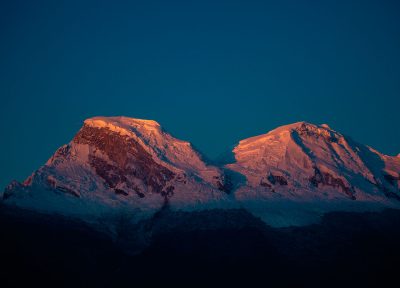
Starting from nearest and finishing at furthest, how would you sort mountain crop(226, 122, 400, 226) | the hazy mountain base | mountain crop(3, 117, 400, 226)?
the hazy mountain base, mountain crop(3, 117, 400, 226), mountain crop(226, 122, 400, 226)

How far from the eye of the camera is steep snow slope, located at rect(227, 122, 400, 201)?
171750mm

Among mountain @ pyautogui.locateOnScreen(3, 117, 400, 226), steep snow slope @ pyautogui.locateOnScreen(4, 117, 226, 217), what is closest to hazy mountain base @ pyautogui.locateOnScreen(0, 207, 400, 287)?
mountain @ pyautogui.locateOnScreen(3, 117, 400, 226)

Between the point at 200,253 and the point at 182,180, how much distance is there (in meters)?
28.7

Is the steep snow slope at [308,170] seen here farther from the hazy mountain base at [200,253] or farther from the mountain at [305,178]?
the hazy mountain base at [200,253]

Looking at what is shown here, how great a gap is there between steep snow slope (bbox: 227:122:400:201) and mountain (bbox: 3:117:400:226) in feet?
0.93

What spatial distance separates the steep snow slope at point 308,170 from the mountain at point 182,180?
28 centimetres

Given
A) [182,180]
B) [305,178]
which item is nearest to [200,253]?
[182,180]

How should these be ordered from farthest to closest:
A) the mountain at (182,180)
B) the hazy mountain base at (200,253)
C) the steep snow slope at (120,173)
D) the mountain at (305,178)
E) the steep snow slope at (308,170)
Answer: the steep snow slope at (308,170) < the mountain at (305,178) < the mountain at (182,180) < the steep snow slope at (120,173) < the hazy mountain base at (200,253)

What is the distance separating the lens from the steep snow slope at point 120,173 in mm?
155875

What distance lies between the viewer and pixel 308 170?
593 ft

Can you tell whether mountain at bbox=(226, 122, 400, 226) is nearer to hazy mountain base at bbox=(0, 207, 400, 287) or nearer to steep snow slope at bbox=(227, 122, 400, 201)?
steep snow slope at bbox=(227, 122, 400, 201)

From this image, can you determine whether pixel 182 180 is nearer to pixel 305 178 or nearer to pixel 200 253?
pixel 200 253

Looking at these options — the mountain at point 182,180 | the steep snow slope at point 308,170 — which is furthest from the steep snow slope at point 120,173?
the steep snow slope at point 308,170

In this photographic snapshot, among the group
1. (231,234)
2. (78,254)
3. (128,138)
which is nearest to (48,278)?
(78,254)
